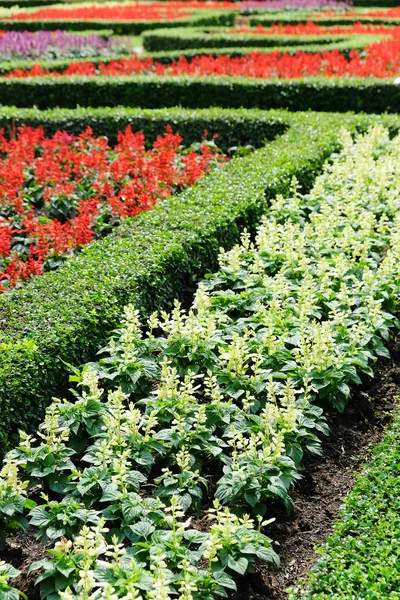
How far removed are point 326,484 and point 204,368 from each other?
3.42ft

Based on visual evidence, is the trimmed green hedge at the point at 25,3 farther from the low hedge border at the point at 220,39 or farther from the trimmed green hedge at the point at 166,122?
the trimmed green hedge at the point at 166,122

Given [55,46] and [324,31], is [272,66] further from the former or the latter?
[55,46]

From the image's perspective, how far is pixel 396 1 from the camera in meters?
29.8

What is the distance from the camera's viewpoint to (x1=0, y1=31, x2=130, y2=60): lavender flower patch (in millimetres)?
19328

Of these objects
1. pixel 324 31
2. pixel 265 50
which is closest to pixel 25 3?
pixel 324 31

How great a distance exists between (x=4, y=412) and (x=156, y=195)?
4042mm

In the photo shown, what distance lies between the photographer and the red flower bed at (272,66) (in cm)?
1339

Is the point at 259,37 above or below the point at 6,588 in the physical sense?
above

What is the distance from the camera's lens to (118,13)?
2642 cm

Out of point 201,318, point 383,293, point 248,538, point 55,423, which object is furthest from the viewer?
point 383,293

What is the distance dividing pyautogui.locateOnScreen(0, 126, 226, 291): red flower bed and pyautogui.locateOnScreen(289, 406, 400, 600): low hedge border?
319cm

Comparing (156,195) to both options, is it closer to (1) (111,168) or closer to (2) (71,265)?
(1) (111,168)

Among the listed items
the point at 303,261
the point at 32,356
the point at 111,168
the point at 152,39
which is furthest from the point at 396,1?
the point at 32,356

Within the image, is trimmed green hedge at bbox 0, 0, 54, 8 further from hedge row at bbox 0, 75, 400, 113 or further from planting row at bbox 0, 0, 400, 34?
hedge row at bbox 0, 75, 400, 113
